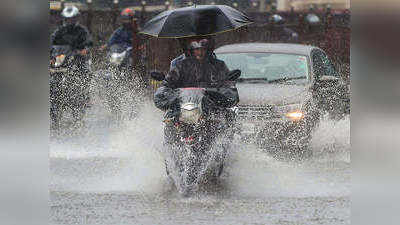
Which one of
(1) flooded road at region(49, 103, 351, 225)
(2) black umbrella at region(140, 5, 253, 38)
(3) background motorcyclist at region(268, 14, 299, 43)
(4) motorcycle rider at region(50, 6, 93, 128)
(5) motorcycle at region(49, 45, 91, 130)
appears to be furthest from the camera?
(3) background motorcyclist at region(268, 14, 299, 43)

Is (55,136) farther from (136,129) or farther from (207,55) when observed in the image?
(207,55)

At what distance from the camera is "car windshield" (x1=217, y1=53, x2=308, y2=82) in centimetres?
1240

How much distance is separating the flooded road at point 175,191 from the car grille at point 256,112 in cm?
45

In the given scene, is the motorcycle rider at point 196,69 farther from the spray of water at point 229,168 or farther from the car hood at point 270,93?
the car hood at point 270,93

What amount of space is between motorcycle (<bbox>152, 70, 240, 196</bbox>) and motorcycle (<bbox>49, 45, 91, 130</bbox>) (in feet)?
21.8

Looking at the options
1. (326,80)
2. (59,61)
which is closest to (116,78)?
(59,61)

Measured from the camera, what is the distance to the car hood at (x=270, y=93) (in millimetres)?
11562

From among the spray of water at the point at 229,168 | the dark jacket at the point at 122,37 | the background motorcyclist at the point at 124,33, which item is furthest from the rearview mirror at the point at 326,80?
the dark jacket at the point at 122,37

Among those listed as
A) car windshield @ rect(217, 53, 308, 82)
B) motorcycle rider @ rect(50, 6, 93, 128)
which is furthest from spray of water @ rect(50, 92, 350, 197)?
motorcycle rider @ rect(50, 6, 93, 128)

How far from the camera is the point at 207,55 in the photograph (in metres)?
9.18

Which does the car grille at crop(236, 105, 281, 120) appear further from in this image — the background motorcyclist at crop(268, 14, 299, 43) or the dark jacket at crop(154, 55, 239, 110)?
the background motorcyclist at crop(268, 14, 299, 43)
